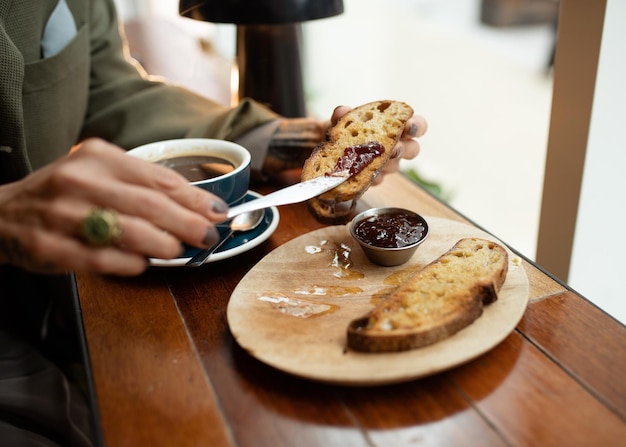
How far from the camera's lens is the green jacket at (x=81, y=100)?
1322mm

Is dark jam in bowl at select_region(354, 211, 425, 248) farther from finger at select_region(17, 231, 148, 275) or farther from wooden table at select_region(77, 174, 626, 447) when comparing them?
finger at select_region(17, 231, 148, 275)

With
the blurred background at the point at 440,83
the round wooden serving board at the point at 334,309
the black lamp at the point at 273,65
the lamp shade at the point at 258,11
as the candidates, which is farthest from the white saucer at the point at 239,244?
the blurred background at the point at 440,83

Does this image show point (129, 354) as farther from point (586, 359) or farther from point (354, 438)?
point (586, 359)

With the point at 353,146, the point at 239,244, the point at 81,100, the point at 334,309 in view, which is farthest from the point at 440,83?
the point at 334,309

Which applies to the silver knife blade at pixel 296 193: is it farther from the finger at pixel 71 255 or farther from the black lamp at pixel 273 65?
the black lamp at pixel 273 65

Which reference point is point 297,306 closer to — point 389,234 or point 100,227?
point 389,234

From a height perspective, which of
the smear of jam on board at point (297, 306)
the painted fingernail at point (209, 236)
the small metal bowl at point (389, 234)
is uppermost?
the painted fingernail at point (209, 236)

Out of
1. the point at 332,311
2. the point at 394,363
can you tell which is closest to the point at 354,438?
the point at 394,363

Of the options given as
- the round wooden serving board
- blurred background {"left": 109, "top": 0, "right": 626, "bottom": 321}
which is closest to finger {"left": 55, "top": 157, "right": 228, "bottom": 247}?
the round wooden serving board

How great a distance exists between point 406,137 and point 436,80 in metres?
3.39

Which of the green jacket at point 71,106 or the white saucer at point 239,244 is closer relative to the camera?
the white saucer at point 239,244

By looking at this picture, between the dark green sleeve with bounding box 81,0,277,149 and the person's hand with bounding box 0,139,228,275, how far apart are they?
2.12 ft

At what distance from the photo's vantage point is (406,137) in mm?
1242

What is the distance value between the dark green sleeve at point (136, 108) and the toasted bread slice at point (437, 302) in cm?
70
